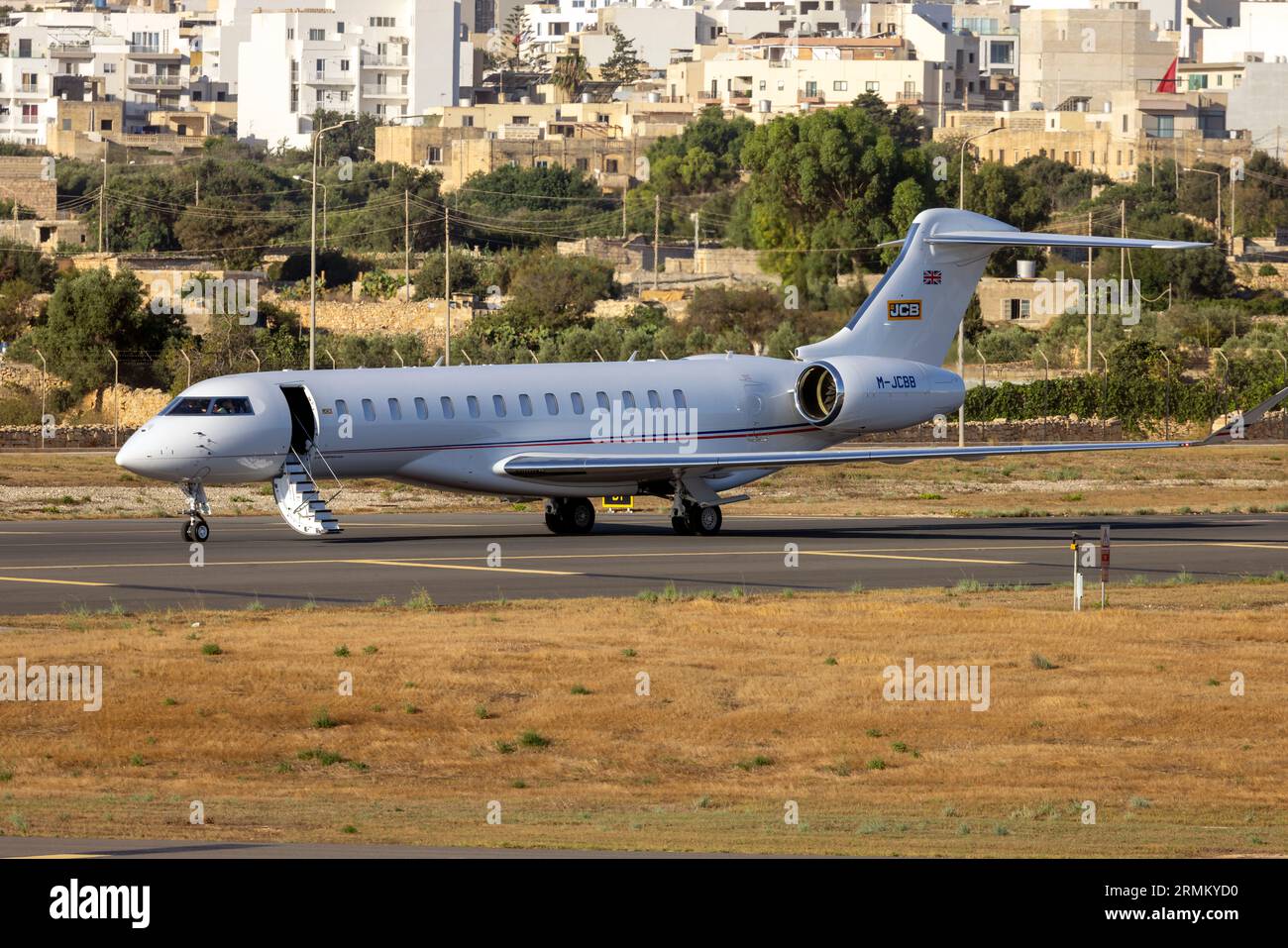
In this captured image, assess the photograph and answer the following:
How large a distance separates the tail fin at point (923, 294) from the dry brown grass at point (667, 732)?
1499 centimetres

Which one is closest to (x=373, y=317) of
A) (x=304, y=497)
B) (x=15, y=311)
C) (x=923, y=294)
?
(x=15, y=311)

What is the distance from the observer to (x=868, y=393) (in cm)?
3997

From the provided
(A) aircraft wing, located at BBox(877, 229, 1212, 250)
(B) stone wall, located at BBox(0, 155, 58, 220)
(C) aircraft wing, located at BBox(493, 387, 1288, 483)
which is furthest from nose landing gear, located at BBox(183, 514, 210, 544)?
(B) stone wall, located at BBox(0, 155, 58, 220)

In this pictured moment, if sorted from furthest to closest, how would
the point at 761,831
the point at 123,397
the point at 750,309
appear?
1. the point at 750,309
2. the point at 123,397
3. the point at 761,831

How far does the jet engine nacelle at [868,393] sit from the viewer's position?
1574 inches

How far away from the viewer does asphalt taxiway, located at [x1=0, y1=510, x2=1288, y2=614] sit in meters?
30.0

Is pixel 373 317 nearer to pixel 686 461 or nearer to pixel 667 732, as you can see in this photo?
pixel 686 461

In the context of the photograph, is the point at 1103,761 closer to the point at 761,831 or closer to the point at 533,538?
the point at 761,831

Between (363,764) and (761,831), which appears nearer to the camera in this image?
(761,831)

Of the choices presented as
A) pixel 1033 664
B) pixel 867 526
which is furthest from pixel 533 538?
pixel 1033 664

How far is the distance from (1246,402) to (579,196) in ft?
365

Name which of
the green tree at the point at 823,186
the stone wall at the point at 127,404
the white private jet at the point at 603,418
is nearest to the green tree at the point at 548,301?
the green tree at the point at 823,186

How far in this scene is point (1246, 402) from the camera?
71.1 metres

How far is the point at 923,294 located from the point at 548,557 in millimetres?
11762
